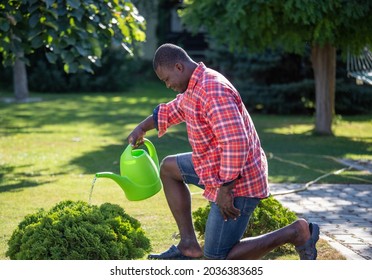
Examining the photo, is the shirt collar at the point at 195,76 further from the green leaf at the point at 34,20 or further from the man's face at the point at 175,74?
the green leaf at the point at 34,20

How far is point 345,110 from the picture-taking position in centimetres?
1911

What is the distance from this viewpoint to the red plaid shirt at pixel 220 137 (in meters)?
4.88

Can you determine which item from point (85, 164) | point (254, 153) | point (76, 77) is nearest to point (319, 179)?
point (85, 164)

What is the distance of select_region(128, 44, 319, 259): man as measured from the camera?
490cm

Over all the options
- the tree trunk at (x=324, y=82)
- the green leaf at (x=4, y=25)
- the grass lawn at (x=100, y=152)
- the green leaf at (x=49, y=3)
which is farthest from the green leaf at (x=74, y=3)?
the tree trunk at (x=324, y=82)

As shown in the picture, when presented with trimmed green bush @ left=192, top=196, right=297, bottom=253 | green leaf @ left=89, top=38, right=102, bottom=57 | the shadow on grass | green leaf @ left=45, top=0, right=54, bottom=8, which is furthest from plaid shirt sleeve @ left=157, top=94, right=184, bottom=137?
green leaf @ left=89, top=38, right=102, bottom=57

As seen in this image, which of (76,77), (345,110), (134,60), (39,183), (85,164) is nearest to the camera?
(39,183)

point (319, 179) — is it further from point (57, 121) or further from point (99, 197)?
point (57, 121)

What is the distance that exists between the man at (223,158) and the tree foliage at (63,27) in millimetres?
4145

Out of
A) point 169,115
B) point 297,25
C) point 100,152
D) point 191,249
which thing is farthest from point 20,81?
point 191,249

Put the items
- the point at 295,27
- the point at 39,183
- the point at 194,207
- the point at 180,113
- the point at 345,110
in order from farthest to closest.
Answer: the point at 345,110 → the point at 295,27 → the point at 39,183 → the point at 194,207 → the point at 180,113

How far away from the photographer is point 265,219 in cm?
643

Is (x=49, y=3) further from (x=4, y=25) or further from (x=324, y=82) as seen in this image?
(x=324, y=82)
